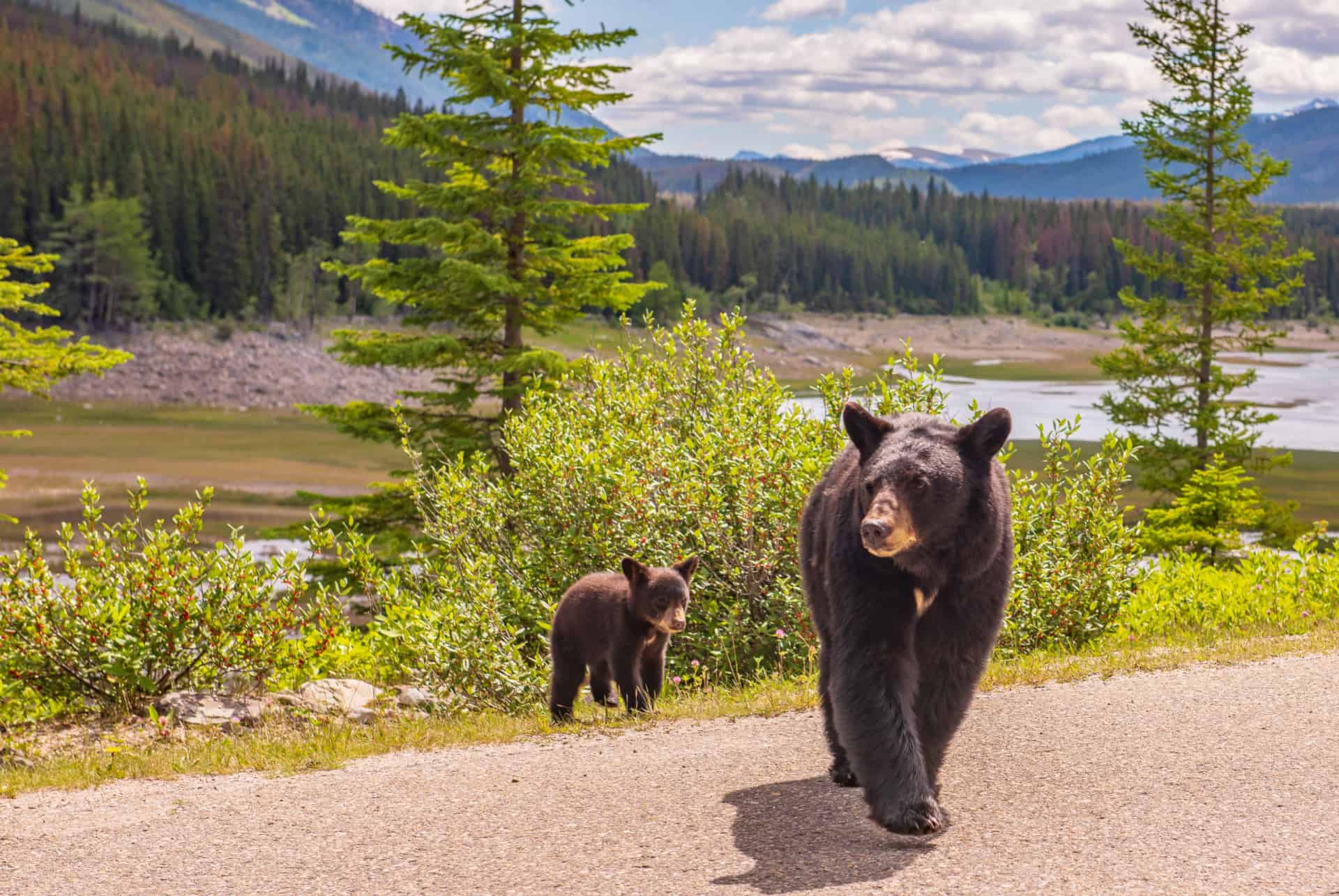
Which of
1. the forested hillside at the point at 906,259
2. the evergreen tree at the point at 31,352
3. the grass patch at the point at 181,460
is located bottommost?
the grass patch at the point at 181,460

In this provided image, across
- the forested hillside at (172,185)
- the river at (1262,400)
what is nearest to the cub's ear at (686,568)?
the river at (1262,400)

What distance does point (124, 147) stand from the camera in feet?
404

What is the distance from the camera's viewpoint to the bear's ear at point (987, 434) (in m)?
5.01

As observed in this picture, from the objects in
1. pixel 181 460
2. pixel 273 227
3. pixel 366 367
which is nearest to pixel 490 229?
pixel 181 460

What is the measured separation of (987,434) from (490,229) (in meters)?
16.1

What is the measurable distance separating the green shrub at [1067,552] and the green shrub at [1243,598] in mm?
408

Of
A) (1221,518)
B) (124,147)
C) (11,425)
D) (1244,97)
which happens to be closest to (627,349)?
(1221,518)

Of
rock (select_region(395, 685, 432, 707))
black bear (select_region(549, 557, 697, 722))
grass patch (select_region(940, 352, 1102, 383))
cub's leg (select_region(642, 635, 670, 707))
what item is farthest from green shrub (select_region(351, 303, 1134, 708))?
grass patch (select_region(940, 352, 1102, 383))

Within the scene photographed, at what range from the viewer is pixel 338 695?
10461 millimetres

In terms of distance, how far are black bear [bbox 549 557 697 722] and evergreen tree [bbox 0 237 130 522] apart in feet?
28.7

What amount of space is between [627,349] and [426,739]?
6910 mm

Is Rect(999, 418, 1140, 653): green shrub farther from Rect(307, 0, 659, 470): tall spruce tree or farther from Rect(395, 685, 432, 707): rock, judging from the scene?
Rect(307, 0, 659, 470): tall spruce tree

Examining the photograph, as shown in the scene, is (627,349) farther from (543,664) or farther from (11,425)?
(11,425)

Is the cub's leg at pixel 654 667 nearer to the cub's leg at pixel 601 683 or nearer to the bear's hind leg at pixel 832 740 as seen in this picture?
the cub's leg at pixel 601 683
